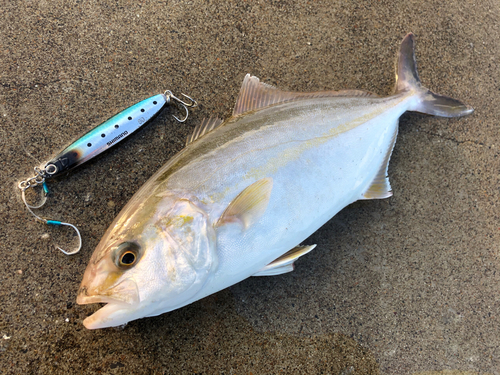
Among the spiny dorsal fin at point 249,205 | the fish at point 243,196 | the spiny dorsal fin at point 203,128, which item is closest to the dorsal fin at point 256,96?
the fish at point 243,196

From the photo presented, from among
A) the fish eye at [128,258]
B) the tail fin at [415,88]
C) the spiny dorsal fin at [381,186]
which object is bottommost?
the spiny dorsal fin at [381,186]

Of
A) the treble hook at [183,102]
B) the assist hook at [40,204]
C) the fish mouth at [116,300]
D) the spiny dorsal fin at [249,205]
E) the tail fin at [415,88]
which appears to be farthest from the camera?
the tail fin at [415,88]

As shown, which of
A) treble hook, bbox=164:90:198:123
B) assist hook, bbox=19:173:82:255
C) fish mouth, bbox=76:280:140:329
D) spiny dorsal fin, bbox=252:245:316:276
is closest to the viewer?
fish mouth, bbox=76:280:140:329

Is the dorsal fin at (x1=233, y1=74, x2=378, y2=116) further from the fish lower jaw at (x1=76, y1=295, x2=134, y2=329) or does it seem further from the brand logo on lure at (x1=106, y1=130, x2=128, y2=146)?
the fish lower jaw at (x1=76, y1=295, x2=134, y2=329)

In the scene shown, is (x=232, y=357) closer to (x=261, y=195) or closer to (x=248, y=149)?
(x=261, y=195)

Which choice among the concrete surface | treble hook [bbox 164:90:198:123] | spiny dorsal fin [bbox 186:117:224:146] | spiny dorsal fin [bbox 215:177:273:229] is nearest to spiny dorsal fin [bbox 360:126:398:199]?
the concrete surface

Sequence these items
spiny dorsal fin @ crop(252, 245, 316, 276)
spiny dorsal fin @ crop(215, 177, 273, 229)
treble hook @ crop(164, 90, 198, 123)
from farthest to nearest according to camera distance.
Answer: treble hook @ crop(164, 90, 198, 123) → spiny dorsal fin @ crop(252, 245, 316, 276) → spiny dorsal fin @ crop(215, 177, 273, 229)

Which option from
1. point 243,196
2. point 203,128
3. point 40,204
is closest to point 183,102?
point 203,128

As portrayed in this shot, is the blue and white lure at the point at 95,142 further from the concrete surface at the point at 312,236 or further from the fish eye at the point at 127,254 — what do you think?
the fish eye at the point at 127,254

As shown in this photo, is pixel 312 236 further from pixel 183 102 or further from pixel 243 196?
pixel 183 102

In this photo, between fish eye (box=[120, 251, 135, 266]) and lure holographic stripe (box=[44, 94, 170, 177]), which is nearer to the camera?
fish eye (box=[120, 251, 135, 266])
